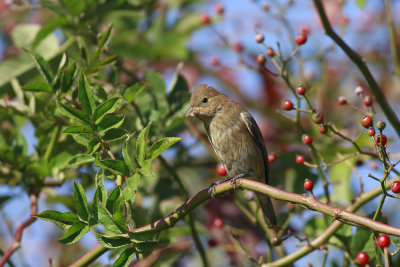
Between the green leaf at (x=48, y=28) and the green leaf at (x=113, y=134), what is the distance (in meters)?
1.37

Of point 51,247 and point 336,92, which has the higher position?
point 336,92

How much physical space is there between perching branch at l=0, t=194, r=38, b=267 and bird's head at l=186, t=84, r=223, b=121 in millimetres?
1277

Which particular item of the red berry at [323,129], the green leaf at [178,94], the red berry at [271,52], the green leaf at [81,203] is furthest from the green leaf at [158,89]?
the green leaf at [81,203]

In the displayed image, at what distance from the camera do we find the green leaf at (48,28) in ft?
11.1

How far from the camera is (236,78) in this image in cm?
579

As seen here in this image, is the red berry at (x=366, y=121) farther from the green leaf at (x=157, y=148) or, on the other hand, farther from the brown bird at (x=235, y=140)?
the brown bird at (x=235, y=140)

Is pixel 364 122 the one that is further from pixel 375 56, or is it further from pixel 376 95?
pixel 375 56

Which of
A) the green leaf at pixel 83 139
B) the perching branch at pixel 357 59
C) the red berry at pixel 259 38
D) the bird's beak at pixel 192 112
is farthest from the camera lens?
the bird's beak at pixel 192 112

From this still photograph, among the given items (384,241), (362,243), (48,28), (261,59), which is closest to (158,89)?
(261,59)

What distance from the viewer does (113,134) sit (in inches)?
90.4

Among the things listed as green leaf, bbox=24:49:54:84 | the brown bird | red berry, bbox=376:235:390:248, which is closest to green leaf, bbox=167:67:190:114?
the brown bird

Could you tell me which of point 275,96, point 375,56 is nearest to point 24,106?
point 275,96

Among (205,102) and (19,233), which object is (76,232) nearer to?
(19,233)

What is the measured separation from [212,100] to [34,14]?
2.33 metres
